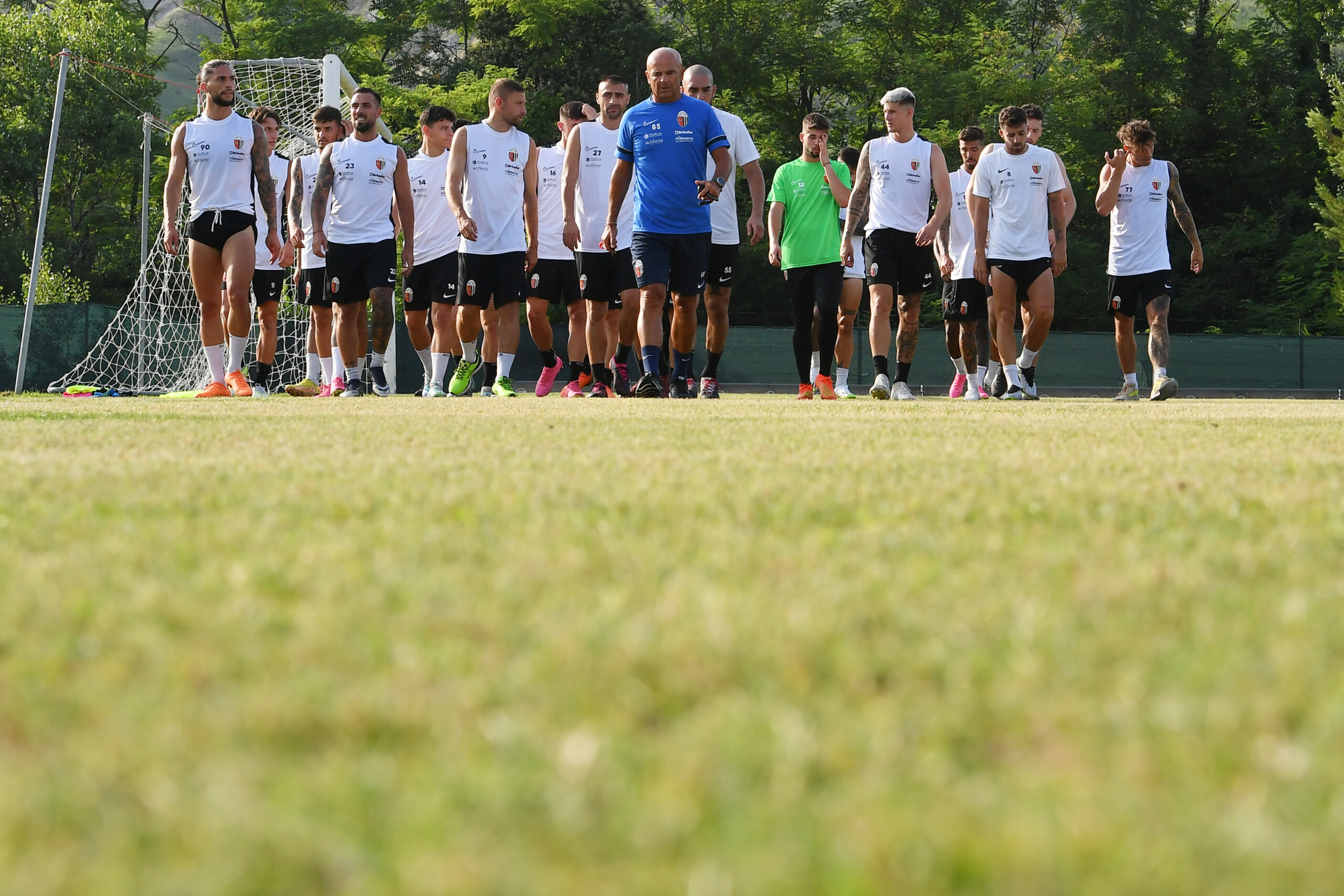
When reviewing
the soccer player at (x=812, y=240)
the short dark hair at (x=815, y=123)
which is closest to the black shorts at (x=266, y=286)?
the soccer player at (x=812, y=240)

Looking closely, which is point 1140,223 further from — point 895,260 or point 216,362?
point 216,362

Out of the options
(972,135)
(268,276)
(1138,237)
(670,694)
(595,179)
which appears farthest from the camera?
(268,276)

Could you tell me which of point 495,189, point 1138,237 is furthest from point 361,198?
point 1138,237

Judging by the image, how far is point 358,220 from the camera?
1116 centimetres

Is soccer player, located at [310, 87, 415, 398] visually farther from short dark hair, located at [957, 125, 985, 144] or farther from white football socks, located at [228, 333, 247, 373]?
short dark hair, located at [957, 125, 985, 144]

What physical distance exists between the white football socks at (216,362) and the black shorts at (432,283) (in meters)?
1.81

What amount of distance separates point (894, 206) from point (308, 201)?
16.6 feet

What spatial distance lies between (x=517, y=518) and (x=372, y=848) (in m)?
1.65

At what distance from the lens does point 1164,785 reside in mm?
1051

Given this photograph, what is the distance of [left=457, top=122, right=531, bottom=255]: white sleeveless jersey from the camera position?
36.3 ft

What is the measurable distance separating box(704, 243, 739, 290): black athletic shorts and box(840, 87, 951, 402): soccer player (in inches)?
35.2

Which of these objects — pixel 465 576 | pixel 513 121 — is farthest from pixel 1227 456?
pixel 513 121

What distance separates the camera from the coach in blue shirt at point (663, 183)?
366 inches

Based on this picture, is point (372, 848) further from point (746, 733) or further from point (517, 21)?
point (517, 21)
